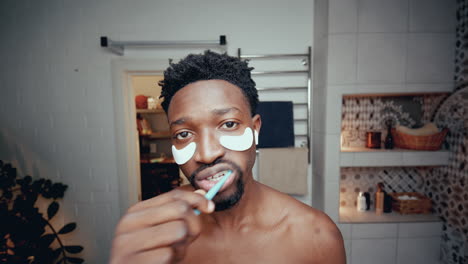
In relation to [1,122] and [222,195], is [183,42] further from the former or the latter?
[1,122]

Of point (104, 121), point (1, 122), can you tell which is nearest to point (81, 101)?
point (104, 121)

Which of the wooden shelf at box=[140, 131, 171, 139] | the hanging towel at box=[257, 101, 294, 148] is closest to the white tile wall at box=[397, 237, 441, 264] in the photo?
the hanging towel at box=[257, 101, 294, 148]

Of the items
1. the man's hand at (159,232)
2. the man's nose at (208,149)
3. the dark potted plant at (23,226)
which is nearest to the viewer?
the man's hand at (159,232)

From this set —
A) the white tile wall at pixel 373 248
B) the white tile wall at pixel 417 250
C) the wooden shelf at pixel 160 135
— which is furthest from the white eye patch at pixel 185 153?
the wooden shelf at pixel 160 135

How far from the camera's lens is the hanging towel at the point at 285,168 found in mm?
1745

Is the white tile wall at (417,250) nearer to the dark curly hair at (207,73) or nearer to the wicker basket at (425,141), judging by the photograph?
the wicker basket at (425,141)

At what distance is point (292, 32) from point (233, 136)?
1.54m

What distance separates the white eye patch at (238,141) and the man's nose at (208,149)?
0.05 ft

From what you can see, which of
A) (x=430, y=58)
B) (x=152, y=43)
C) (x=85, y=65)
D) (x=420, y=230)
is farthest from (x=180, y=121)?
(x=420, y=230)

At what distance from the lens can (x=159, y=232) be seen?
36 cm

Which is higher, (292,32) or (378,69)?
(292,32)

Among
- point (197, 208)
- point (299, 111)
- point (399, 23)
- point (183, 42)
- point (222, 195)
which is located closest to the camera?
point (197, 208)

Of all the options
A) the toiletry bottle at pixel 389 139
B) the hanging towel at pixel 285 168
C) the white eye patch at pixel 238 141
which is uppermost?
the white eye patch at pixel 238 141

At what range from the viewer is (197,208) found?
40 centimetres
